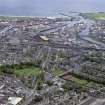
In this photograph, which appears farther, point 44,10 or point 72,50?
point 44,10

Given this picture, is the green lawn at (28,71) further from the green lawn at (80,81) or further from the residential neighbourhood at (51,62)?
the green lawn at (80,81)

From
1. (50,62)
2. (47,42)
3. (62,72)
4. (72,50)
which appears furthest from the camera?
(47,42)

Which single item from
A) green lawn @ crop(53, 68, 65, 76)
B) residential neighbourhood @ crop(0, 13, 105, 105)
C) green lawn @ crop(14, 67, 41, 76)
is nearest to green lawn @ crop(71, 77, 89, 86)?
residential neighbourhood @ crop(0, 13, 105, 105)

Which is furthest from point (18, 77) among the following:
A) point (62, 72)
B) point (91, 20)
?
point (91, 20)

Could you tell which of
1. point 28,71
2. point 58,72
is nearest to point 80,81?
point 58,72

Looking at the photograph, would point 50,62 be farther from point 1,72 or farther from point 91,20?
point 91,20

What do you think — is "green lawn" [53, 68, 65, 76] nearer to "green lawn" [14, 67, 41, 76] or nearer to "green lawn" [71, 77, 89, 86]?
"green lawn" [14, 67, 41, 76]

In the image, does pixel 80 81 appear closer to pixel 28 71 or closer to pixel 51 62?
pixel 28 71

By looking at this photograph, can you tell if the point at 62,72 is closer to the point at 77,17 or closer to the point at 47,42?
the point at 47,42

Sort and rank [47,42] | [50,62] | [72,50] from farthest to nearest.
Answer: [47,42], [72,50], [50,62]
